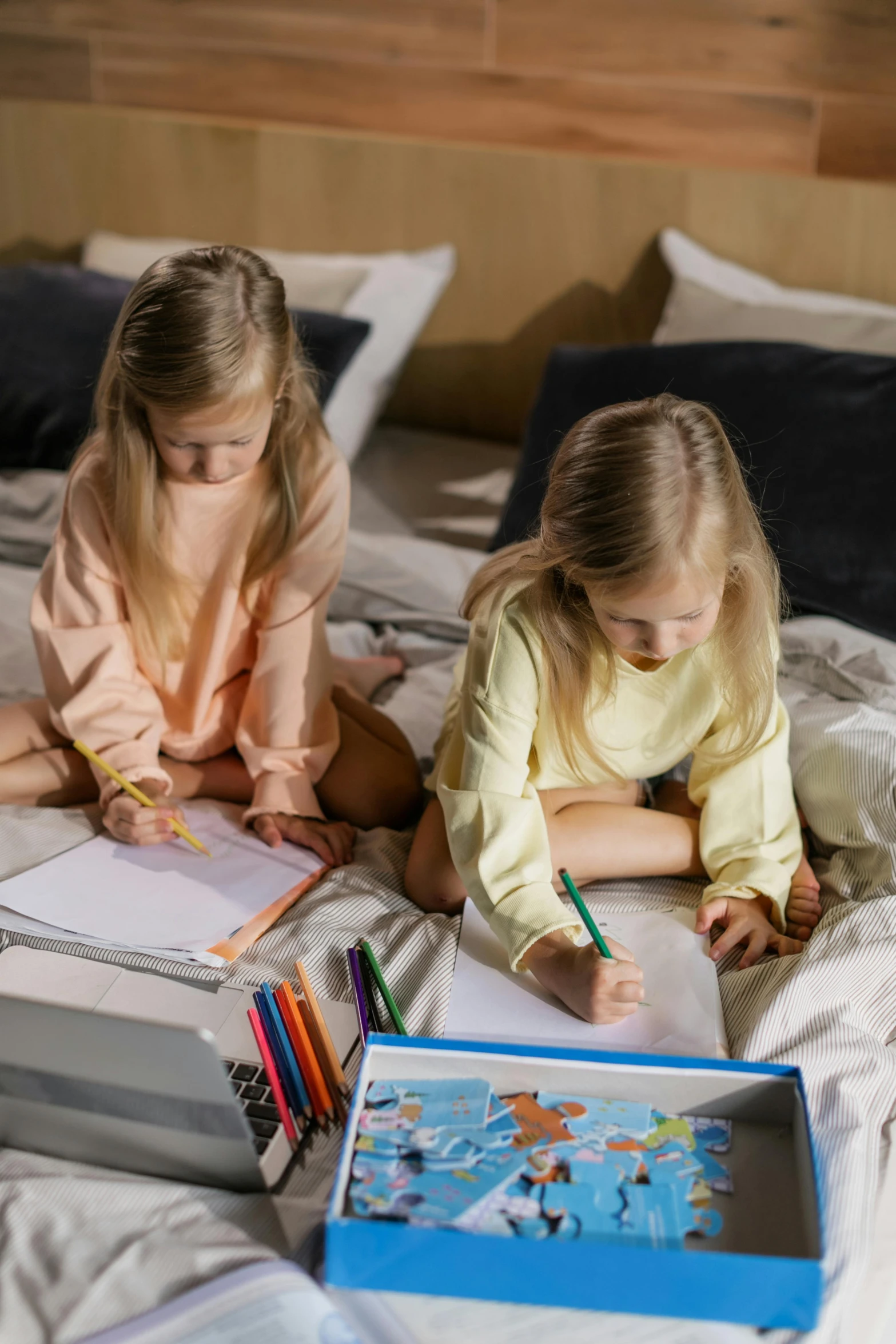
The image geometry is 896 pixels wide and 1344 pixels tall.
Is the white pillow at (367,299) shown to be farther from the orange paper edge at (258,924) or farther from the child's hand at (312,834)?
the orange paper edge at (258,924)

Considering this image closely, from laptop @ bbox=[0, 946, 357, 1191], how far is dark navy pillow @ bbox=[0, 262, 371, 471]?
122cm

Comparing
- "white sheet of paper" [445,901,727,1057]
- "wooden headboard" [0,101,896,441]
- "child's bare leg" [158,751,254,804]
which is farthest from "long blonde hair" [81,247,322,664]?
"wooden headboard" [0,101,896,441]

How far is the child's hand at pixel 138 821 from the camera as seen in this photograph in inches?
43.9

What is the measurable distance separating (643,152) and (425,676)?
41.9 inches

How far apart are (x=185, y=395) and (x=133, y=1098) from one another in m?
0.61

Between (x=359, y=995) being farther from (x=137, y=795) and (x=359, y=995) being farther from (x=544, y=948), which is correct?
(x=137, y=795)

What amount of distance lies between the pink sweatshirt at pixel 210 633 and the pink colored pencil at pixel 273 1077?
389 millimetres

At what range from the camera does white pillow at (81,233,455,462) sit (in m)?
1.91

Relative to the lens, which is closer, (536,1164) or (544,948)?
(536,1164)

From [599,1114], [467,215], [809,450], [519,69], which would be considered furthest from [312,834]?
[519,69]

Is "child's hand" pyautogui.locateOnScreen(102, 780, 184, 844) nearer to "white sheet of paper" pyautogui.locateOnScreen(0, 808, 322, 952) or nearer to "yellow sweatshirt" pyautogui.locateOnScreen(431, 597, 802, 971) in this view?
"white sheet of paper" pyautogui.locateOnScreen(0, 808, 322, 952)

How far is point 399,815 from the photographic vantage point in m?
1.24

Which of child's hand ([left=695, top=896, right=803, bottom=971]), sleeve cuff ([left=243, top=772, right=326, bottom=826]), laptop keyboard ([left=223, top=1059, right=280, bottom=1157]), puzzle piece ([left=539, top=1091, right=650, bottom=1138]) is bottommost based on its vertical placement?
sleeve cuff ([left=243, top=772, right=326, bottom=826])

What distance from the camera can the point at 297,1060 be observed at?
32.0 inches
